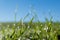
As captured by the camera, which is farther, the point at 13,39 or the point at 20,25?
the point at 20,25

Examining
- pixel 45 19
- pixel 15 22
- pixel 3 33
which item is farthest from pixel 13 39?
pixel 45 19

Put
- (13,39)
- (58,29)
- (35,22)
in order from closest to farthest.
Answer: (13,39) → (35,22) → (58,29)

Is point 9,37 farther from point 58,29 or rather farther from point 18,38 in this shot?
point 58,29

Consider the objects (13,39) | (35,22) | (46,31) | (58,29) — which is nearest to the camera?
(13,39)

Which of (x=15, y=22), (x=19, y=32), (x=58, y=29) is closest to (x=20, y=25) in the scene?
(x=15, y=22)

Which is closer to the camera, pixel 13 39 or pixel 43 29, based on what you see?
pixel 13 39

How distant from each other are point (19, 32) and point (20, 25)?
0.37 metres

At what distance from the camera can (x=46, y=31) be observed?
132 inches

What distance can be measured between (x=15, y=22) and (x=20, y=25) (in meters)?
0.10

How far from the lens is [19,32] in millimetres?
3199

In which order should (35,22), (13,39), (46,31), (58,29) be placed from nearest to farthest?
1. (13,39)
2. (46,31)
3. (35,22)
4. (58,29)

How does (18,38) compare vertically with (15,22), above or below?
below

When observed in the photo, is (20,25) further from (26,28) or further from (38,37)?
(38,37)

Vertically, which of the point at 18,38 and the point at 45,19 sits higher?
the point at 45,19
